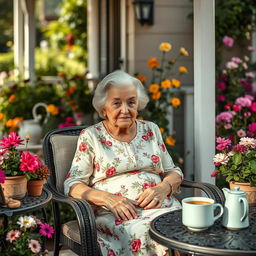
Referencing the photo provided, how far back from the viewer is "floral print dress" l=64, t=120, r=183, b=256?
9.68 ft

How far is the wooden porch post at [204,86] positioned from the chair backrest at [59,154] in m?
0.82

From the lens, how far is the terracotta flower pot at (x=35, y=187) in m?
2.80

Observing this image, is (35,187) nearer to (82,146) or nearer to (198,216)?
(82,146)

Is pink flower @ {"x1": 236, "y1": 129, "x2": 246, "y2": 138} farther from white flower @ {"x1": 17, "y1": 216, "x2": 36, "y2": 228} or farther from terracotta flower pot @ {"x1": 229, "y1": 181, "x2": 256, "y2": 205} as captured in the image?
white flower @ {"x1": 17, "y1": 216, "x2": 36, "y2": 228}

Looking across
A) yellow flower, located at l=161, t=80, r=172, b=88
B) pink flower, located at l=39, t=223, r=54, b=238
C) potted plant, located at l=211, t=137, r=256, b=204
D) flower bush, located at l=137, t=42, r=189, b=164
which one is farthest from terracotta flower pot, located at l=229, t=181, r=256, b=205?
yellow flower, located at l=161, t=80, r=172, b=88

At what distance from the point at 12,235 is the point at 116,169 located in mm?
777

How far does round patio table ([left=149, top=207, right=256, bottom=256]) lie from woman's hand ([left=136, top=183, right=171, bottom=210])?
470 millimetres

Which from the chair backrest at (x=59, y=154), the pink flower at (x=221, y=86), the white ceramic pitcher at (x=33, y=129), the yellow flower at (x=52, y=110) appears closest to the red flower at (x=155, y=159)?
the chair backrest at (x=59, y=154)

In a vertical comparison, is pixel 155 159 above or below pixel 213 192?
above

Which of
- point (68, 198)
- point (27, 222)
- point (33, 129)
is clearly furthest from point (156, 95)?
point (27, 222)

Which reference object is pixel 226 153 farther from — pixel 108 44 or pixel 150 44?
pixel 108 44

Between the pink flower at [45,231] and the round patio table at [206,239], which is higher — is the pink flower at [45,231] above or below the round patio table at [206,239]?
below

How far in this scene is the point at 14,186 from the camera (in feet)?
8.80

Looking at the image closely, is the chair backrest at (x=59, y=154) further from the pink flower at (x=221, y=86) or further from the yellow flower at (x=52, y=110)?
the pink flower at (x=221, y=86)
